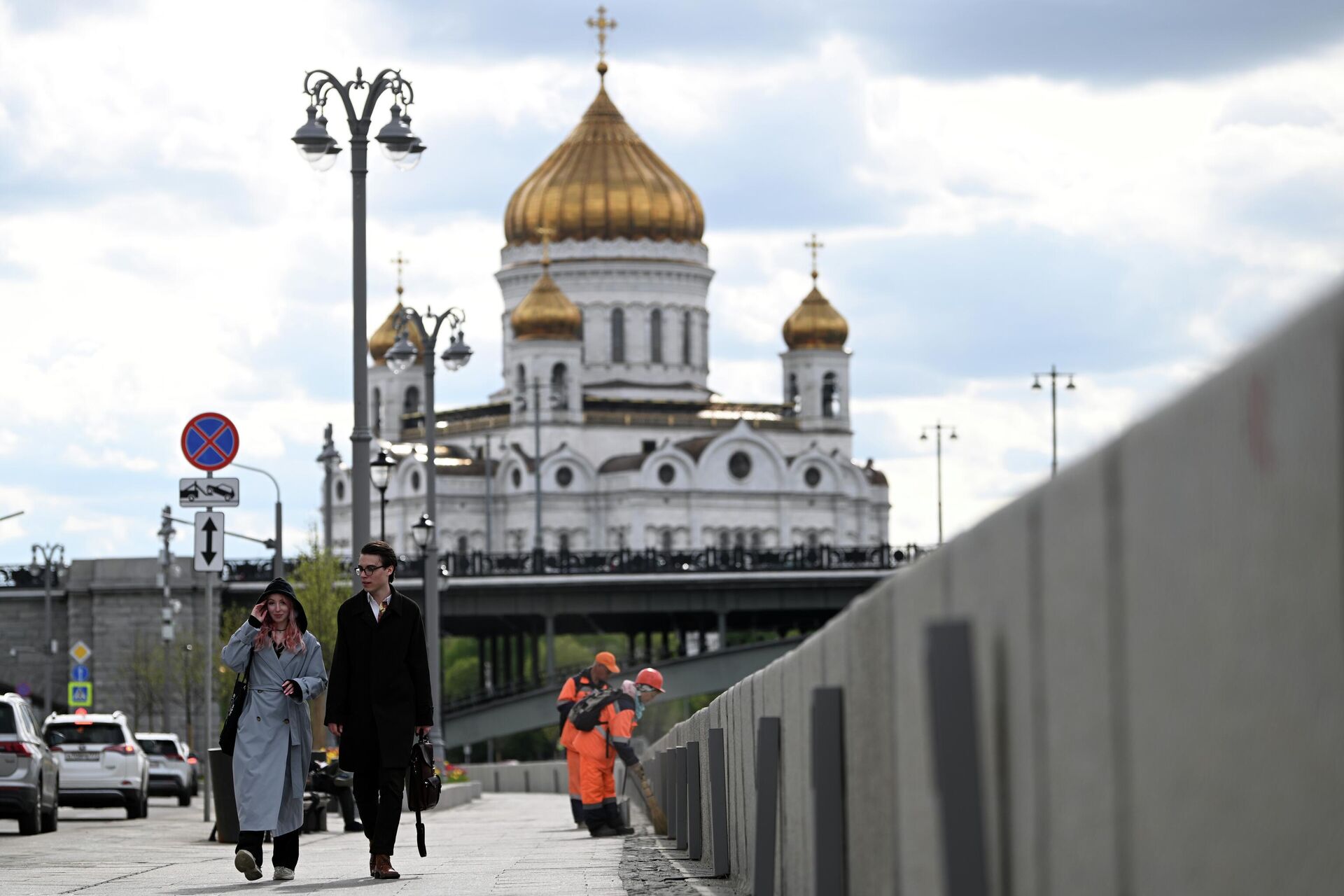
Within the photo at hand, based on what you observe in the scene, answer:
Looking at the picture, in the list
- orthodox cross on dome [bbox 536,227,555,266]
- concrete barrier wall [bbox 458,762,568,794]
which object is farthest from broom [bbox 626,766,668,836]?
orthodox cross on dome [bbox 536,227,555,266]

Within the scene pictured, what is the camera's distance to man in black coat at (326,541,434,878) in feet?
39.4

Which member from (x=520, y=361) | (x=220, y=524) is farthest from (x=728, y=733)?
(x=520, y=361)

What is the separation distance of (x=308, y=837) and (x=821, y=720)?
48.9 feet

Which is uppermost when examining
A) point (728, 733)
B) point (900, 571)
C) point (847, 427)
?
point (847, 427)

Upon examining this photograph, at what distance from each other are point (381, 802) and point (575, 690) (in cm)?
797

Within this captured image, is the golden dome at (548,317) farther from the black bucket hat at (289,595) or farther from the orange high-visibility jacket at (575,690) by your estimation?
the black bucket hat at (289,595)

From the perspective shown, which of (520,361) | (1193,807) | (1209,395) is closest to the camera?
(1209,395)

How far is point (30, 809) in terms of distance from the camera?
22.0 m

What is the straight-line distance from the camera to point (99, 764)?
30141 millimetres

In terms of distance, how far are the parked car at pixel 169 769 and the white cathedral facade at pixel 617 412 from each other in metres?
74.8

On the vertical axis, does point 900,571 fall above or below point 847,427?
below

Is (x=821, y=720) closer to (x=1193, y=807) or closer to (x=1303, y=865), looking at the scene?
(x=1193, y=807)

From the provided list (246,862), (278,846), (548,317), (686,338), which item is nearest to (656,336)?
(686,338)

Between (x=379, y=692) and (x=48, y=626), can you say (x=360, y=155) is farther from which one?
(x=48, y=626)
